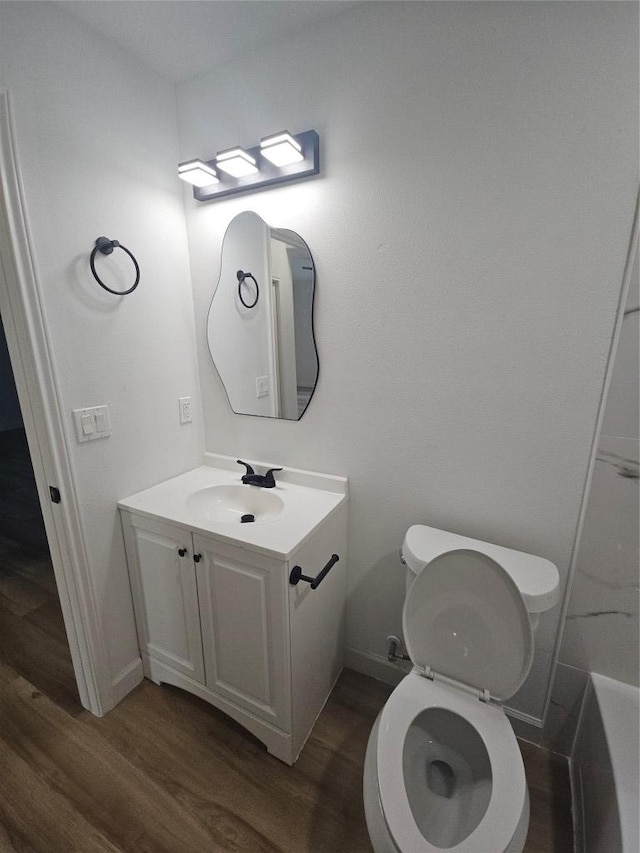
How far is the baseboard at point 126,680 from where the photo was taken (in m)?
1.50

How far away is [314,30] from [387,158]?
1.65 feet

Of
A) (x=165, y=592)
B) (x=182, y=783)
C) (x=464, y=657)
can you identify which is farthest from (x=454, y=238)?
(x=182, y=783)

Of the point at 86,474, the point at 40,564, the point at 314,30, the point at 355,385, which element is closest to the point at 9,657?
the point at 40,564

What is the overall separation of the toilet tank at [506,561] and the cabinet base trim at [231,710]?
0.74m

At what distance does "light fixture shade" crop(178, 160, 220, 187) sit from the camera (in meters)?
1.35

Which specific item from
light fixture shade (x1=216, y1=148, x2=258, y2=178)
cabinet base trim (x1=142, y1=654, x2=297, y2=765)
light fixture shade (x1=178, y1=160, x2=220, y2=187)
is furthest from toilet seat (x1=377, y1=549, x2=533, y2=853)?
light fixture shade (x1=178, y1=160, x2=220, y2=187)

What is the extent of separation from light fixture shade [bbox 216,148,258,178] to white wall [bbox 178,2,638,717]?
11 cm

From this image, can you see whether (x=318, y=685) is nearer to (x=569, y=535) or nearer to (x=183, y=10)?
(x=569, y=535)

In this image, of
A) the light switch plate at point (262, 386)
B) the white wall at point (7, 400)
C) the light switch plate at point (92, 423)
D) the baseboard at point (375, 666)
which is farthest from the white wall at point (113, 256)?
the white wall at point (7, 400)

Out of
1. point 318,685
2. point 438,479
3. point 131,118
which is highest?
point 131,118

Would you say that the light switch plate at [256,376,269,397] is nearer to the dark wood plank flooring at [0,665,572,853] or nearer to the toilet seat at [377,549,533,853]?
the toilet seat at [377,549,533,853]

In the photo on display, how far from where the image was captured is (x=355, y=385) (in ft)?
4.60

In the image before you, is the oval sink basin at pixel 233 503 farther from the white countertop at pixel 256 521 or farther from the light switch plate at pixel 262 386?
the light switch plate at pixel 262 386

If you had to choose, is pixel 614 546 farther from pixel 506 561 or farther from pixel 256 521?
pixel 256 521
